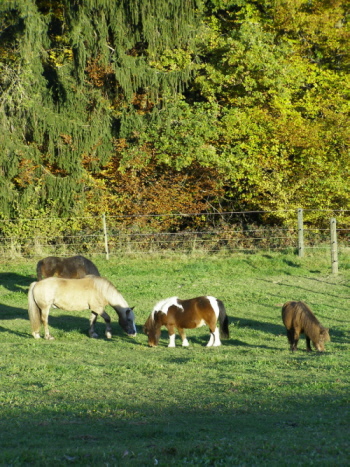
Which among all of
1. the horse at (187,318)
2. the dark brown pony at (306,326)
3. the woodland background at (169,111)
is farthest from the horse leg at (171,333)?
the woodland background at (169,111)

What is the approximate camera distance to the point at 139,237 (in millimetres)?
22344

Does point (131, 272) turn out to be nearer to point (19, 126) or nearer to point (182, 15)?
point (19, 126)

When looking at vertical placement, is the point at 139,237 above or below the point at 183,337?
above

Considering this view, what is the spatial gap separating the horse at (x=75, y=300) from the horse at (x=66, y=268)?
141 inches

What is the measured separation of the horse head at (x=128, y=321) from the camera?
41.2ft

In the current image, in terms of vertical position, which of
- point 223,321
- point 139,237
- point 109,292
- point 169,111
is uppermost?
point 169,111

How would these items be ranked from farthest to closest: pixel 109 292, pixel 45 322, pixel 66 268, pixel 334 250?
pixel 334 250, pixel 66 268, pixel 109 292, pixel 45 322

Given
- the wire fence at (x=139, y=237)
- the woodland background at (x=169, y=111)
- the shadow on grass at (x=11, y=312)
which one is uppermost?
the woodland background at (x=169, y=111)

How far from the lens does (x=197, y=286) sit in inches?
695

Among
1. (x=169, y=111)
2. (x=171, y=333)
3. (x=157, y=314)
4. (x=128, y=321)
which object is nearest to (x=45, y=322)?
(x=128, y=321)

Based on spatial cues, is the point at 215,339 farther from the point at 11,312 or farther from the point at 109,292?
the point at 11,312

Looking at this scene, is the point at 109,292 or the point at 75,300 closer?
the point at 75,300

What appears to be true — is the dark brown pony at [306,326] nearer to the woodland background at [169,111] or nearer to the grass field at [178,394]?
the grass field at [178,394]

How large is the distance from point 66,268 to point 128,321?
15.0ft
